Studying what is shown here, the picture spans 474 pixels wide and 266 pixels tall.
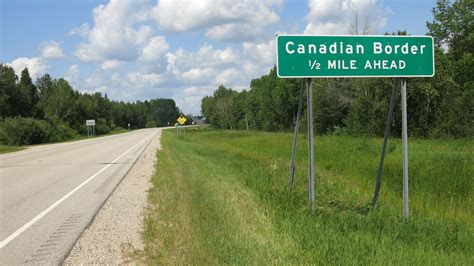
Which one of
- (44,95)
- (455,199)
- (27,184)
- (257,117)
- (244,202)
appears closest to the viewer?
(244,202)

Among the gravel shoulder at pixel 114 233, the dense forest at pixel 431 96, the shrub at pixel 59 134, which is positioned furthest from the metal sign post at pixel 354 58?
the shrub at pixel 59 134

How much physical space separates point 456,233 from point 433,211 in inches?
105

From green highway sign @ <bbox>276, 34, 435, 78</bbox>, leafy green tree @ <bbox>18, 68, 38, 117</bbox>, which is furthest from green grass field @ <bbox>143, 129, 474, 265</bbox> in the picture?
leafy green tree @ <bbox>18, 68, 38, 117</bbox>

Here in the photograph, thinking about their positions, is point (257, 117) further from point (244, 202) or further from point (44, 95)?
point (244, 202)

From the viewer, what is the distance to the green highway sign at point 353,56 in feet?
24.7

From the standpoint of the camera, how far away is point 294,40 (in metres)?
7.54

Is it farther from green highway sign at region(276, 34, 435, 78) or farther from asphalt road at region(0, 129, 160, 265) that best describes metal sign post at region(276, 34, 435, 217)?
asphalt road at region(0, 129, 160, 265)

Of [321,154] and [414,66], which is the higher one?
[414,66]

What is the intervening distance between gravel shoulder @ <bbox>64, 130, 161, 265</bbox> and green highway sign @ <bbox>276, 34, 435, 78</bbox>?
144 inches

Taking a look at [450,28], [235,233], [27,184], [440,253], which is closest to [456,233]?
[440,253]

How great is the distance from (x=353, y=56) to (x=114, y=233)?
16.5ft

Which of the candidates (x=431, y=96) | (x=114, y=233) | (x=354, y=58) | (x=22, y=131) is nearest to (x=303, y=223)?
(x=114, y=233)

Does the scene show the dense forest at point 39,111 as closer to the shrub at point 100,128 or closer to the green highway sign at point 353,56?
the shrub at point 100,128

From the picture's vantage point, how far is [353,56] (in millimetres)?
7648
